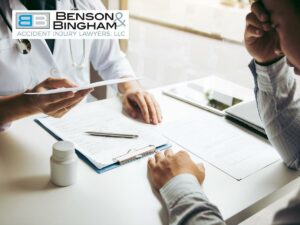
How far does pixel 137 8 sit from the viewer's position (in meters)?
2.87

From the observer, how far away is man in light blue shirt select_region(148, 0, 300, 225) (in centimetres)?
65

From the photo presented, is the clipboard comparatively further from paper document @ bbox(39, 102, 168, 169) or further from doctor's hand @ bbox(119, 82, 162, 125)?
doctor's hand @ bbox(119, 82, 162, 125)

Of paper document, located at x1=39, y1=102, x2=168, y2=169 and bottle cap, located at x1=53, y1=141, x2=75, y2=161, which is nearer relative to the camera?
bottle cap, located at x1=53, y1=141, x2=75, y2=161

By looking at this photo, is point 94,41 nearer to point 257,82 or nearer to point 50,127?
point 50,127

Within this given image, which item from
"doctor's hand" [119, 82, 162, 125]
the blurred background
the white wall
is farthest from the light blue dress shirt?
the white wall

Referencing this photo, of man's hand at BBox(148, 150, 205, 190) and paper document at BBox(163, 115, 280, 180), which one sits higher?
man's hand at BBox(148, 150, 205, 190)

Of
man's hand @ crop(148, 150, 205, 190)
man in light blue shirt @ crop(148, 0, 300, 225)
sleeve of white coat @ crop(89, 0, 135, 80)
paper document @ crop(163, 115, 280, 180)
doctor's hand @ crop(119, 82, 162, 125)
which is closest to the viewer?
man in light blue shirt @ crop(148, 0, 300, 225)

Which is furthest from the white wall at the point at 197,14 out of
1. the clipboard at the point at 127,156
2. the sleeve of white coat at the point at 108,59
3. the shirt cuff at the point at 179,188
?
the shirt cuff at the point at 179,188

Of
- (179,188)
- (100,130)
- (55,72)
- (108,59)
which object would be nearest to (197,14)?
(108,59)

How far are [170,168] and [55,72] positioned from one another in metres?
0.69

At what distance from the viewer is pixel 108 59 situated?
1529 mm

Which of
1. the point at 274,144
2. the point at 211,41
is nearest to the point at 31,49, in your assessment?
the point at 274,144

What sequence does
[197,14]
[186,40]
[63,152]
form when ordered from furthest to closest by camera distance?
1. [186,40]
2. [197,14]
3. [63,152]

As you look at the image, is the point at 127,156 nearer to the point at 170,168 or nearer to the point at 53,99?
the point at 170,168
